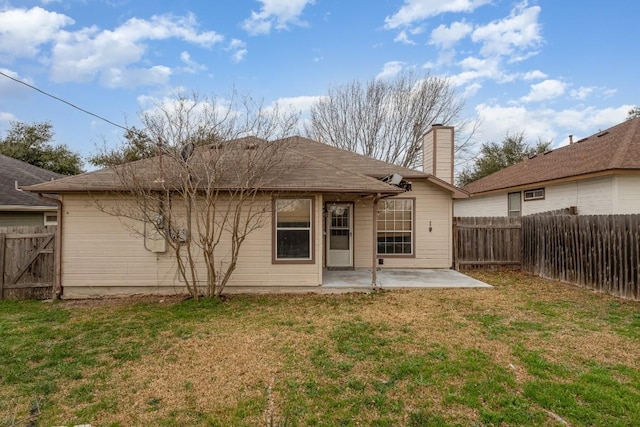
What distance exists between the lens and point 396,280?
28.2 feet

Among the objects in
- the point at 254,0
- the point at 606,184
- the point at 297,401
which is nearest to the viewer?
the point at 297,401

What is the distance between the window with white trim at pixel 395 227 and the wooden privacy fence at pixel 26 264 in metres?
8.18

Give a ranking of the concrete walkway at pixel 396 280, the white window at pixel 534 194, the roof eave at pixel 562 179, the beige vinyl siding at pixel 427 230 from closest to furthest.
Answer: the concrete walkway at pixel 396 280 < the roof eave at pixel 562 179 < the beige vinyl siding at pixel 427 230 < the white window at pixel 534 194

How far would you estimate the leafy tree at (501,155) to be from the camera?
86.2 ft

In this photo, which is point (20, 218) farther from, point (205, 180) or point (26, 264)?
point (205, 180)

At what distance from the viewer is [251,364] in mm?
4023

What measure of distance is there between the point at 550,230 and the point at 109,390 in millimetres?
10111

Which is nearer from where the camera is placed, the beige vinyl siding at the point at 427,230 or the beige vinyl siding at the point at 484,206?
the beige vinyl siding at the point at 427,230

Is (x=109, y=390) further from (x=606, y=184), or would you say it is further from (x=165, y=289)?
(x=606, y=184)

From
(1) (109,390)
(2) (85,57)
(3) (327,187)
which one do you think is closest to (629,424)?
(1) (109,390)

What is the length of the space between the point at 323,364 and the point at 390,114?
20.8m

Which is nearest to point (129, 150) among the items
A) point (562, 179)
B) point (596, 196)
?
point (562, 179)

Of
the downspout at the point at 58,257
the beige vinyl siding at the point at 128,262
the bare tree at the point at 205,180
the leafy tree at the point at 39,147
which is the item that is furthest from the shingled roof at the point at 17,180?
the leafy tree at the point at 39,147

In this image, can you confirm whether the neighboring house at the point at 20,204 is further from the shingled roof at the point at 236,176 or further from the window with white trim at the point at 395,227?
the window with white trim at the point at 395,227
